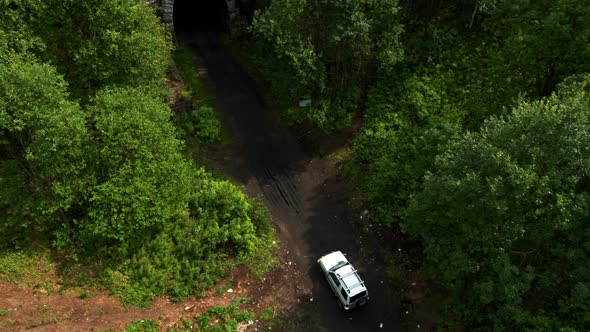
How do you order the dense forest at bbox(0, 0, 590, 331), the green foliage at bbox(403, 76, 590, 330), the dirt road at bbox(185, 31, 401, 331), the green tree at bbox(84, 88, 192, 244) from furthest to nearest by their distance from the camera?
the dirt road at bbox(185, 31, 401, 331), the green tree at bbox(84, 88, 192, 244), the dense forest at bbox(0, 0, 590, 331), the green foliage at bbox(403, 76, 590, 330)

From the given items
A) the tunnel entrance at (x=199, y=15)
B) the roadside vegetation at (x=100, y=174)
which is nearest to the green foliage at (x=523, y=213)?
the roadside vegetation at (x=100, y=174)

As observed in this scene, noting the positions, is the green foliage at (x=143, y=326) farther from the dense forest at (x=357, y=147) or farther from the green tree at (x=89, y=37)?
the green tree at (x=89, y=37)

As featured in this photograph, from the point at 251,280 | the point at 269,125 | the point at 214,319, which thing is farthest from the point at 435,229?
the point at 269,125

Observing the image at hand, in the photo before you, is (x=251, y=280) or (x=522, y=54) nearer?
(x=251, y=280)

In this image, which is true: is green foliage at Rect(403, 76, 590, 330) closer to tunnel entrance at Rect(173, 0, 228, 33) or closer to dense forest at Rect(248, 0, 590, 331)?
dense forest at Rect(248, 0, 590, 331)

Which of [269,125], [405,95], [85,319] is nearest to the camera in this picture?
[85,319]

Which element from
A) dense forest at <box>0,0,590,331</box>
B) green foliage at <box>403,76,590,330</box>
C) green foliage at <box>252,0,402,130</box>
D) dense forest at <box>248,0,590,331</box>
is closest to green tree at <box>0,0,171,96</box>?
dense forest at <box>0,0,590,331</box>

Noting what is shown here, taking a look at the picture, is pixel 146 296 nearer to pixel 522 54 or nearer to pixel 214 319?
pixel 214 319
